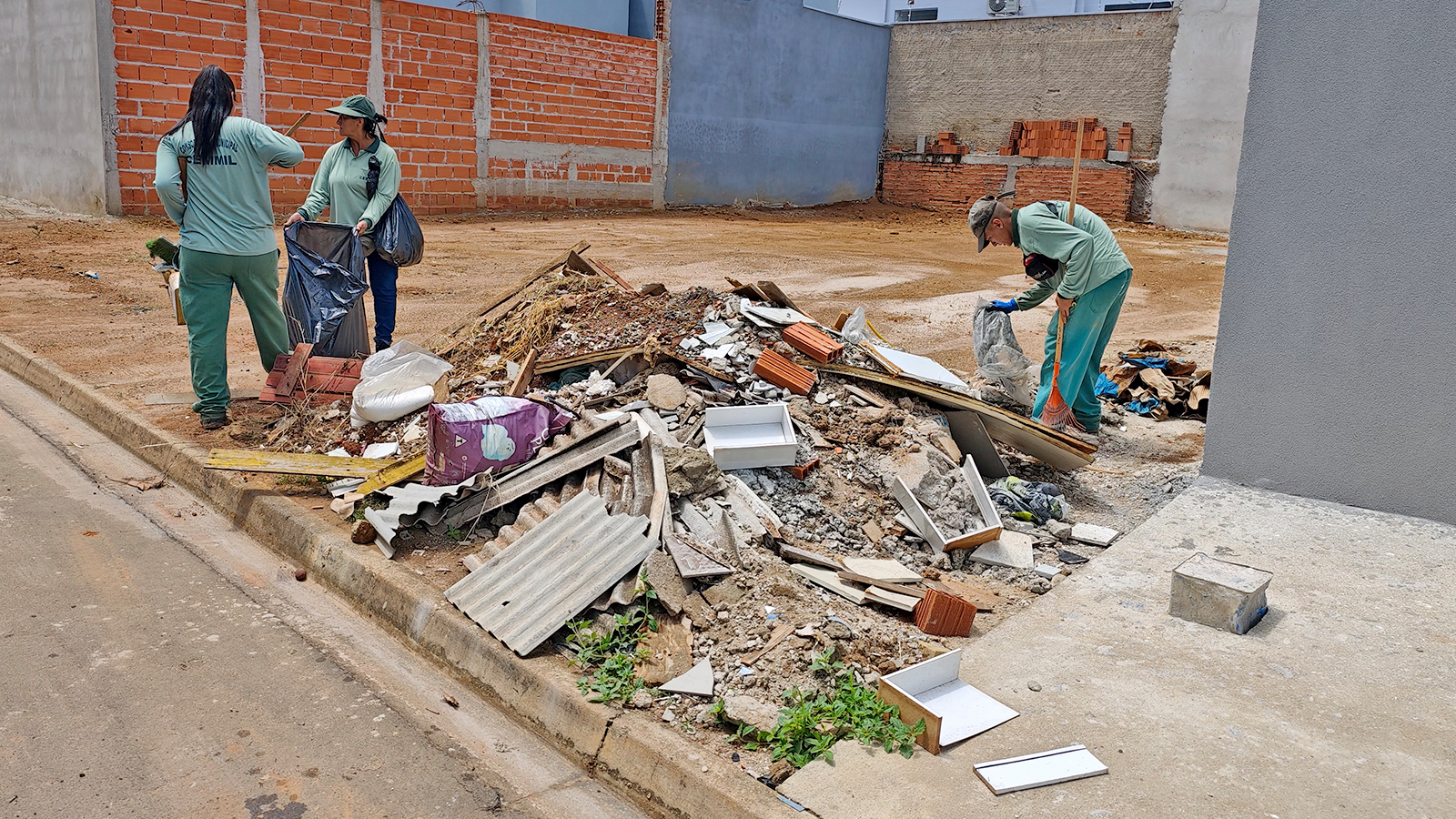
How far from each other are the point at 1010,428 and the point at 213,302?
453 cm

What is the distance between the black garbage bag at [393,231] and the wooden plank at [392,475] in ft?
7.22

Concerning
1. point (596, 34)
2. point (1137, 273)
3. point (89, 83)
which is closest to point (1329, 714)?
point (1137, 273)

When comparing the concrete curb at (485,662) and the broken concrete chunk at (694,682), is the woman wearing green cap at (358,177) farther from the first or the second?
the broken concrete chunk at (694,682)

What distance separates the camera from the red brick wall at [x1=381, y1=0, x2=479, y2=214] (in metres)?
17.1

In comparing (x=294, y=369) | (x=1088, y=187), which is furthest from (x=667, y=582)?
(x=1088, y=187)

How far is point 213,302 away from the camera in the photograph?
19.4 feet

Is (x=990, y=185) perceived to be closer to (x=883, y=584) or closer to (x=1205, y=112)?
(x=1205, y=112)

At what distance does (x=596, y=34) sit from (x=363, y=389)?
1633 cm

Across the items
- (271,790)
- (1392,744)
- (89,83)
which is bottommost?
(271,790)

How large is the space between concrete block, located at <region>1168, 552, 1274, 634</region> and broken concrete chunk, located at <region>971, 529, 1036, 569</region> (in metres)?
0.80

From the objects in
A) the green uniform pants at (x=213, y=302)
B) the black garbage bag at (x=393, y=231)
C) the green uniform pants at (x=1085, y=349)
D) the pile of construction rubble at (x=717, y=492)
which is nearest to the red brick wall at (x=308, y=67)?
the black garbage bag at (x=393, y=231)

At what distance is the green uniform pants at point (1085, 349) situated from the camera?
6188 mm

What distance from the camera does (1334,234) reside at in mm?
4492

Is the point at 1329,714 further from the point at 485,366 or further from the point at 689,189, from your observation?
the point at 689,189
